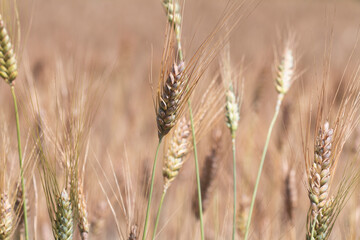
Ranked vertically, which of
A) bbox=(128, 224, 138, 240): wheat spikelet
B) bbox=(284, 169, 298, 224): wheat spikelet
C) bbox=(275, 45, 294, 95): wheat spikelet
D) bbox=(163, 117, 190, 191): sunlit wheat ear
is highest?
bbox=(275, 45, 294, 95): wheat spikelet

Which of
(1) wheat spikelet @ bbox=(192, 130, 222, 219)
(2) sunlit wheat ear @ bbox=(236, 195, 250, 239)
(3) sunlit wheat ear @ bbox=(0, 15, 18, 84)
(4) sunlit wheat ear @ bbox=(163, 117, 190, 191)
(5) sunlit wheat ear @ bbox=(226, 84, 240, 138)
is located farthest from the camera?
(2) sunlit wheat ear @ bbox=(236, 195, 250, 239)

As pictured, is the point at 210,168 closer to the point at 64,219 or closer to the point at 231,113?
the point at 231,113

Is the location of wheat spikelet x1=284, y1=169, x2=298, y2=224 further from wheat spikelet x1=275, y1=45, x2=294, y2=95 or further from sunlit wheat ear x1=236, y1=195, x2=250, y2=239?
wheat spikelet x1=275, y1=45, x2=294, y2=95

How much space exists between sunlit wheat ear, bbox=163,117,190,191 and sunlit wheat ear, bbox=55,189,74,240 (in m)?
0.21

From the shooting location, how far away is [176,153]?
105 cm

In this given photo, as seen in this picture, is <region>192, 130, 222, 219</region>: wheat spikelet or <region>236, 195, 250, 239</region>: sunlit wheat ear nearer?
<region>192, 130, 222, 219</region>: wheat spikelet

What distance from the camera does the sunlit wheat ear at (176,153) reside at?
1.04 metres

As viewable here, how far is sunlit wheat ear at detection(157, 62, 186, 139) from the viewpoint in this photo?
2.97 feet

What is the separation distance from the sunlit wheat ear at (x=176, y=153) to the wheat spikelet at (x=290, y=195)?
1.79 feet

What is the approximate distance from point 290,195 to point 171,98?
2.44ft

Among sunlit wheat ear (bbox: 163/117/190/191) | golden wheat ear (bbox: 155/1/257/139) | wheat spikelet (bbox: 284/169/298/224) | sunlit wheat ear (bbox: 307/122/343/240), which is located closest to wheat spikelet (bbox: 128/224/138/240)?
sunlit wheat ear (bbox: 163/117/190/191)

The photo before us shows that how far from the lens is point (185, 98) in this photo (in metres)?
0.95

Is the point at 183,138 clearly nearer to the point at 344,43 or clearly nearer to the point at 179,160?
the point at 179,160

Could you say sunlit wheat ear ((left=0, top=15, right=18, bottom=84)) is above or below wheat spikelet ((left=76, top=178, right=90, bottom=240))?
above
